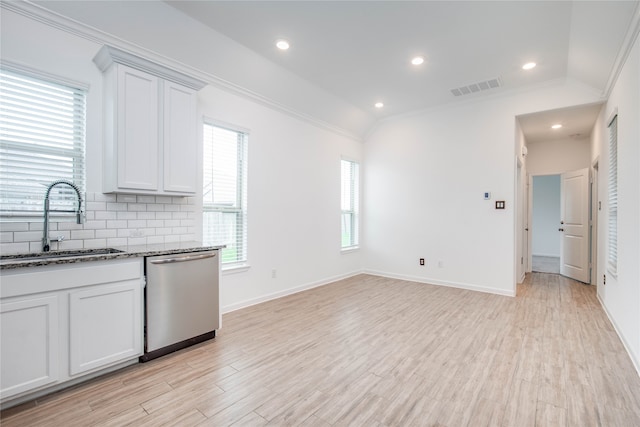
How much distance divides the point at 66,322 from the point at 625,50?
5.33 metres

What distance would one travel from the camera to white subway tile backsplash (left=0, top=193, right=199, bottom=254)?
2391 millimetres

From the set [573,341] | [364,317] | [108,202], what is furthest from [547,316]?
[108,202]

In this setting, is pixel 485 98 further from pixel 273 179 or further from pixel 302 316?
pixel 302 316

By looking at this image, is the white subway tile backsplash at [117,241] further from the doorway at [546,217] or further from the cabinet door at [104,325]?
the doorway at [546,217]

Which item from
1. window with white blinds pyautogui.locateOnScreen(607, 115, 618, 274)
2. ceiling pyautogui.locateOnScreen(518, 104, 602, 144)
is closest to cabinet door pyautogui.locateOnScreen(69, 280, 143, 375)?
window with white blinds pyautogui.locateOnScreen(607, 115, 618, 274)

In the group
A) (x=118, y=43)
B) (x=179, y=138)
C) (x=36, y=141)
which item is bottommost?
(x=36, y=141)

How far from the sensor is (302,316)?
3.72 m

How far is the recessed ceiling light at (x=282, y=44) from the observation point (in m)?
3.42

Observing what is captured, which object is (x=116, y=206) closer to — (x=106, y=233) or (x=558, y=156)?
(x=106, y=233)

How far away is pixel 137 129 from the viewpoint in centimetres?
279

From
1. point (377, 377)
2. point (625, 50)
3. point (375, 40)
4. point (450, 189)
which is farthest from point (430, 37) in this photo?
point (377, 377)

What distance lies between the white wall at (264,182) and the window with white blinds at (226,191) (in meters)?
0.11

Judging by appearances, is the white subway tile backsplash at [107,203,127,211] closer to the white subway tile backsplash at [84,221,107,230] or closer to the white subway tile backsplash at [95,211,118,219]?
the white subway tile backsplash at [95,211,118,219]

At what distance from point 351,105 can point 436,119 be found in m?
1.54
